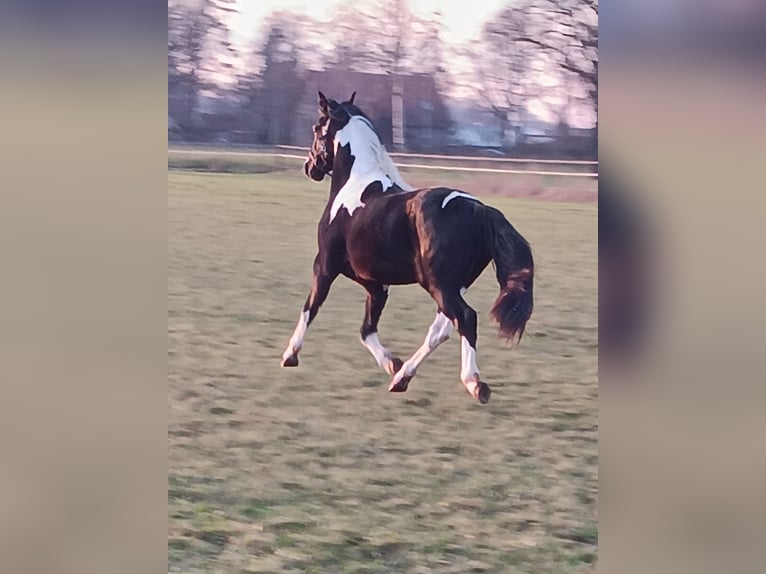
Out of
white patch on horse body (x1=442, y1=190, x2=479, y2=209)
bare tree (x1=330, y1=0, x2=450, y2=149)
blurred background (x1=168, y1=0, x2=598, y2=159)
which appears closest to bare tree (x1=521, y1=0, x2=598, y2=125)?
blurred background (x1=168, y1=0, x2=598, y2=159)

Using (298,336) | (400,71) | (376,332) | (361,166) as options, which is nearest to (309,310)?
(298,336)

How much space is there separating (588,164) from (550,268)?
0.46m

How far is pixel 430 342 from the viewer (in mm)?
3979

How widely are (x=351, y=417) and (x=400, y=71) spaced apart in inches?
56.0

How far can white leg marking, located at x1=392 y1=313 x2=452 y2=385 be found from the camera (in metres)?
3.98

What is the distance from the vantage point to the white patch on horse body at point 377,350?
157 inches

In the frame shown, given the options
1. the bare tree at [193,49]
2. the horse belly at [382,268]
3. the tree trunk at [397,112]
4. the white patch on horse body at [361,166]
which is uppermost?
the bare tree at [193,49]

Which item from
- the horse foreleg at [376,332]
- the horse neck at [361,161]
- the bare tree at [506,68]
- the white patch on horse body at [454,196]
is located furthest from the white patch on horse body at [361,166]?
the bare tree at [506,68]

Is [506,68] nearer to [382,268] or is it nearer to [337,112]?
[337,112]

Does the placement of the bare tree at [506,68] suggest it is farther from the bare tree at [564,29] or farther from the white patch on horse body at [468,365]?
the white patch on horse body at [468,365]

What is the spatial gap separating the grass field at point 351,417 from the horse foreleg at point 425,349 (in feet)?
0.11
